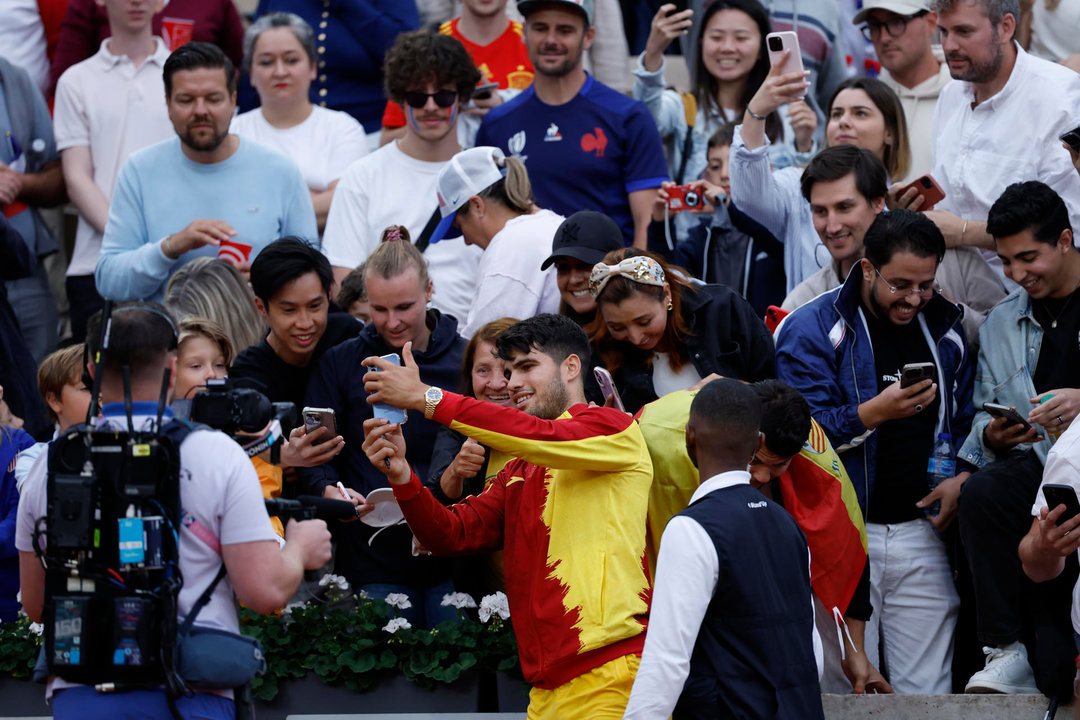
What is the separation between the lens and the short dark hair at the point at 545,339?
5109 millimetres

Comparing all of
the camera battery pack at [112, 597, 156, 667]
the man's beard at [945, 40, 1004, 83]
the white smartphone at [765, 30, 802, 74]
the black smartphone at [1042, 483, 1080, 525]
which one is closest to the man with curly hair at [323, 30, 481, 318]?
the white smartphone at [765, 30, 802, 74]

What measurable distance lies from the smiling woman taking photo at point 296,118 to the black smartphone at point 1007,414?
4.17 metres

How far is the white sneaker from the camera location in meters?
5.81

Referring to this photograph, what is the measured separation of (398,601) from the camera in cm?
593

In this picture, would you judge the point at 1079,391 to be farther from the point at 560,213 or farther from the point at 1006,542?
the point at 560,213

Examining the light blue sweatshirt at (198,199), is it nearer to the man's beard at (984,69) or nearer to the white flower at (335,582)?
the white flower at (335,582)

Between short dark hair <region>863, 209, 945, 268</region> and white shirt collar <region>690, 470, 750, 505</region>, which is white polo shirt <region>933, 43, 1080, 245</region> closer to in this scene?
short dark hair <region>863, 209, 945, 268</region>

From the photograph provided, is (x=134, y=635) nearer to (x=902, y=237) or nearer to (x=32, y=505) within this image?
(x=32, y=505)

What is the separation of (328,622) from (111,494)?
2.04 m

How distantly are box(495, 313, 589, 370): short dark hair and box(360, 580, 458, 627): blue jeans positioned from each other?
56.4 inches

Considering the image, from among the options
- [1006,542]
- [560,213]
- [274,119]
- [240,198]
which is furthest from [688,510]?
[274,119]

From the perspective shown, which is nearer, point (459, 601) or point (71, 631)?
point (71, 631)

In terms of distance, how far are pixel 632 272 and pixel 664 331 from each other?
0.33 m

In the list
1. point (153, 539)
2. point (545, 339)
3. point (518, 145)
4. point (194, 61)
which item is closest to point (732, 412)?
point (545, 339)
